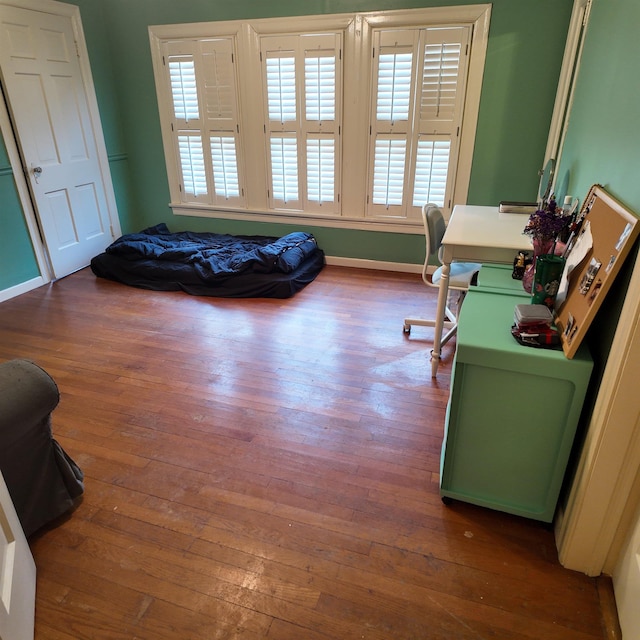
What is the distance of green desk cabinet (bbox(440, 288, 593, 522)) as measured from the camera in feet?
4.88

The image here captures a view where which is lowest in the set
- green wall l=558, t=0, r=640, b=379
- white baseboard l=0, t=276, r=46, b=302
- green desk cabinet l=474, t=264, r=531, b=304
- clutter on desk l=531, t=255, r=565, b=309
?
white baseboard l=0, t=276, r=46, b=302

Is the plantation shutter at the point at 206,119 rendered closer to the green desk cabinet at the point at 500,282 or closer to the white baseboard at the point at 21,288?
the white baseboard at the point at 21,288

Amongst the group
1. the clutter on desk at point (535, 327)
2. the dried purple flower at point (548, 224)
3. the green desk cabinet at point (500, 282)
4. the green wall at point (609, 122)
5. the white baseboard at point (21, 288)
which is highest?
the green wall at point (609, 122)

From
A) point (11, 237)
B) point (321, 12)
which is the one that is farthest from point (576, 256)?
point (11, 237)

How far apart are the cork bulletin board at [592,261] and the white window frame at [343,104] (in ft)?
7.14

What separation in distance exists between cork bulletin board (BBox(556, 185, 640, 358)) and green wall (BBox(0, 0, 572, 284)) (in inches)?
79.5

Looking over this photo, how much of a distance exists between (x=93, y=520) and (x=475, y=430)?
1.46m

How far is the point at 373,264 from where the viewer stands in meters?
4.33

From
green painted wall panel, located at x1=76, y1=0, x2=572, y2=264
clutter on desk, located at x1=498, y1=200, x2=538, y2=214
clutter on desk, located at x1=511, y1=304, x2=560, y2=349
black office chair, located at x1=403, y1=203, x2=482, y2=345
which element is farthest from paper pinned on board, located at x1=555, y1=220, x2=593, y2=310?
green painted wall panel, located at x1=76, y1=0, x2=572, y2=264

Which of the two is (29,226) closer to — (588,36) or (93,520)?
(93,520)

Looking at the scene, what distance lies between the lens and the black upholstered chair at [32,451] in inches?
58.7

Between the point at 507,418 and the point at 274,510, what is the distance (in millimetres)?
934

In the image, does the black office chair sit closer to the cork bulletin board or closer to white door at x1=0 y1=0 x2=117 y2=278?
the cork bulletin board

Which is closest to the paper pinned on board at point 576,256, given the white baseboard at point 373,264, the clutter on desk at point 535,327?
the clutter on desk at point 535,327
